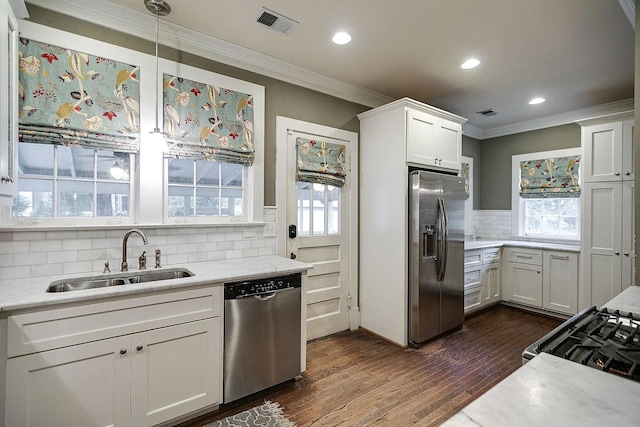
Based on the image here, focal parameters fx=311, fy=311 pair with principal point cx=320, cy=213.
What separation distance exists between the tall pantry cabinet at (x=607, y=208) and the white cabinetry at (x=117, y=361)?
3953mm

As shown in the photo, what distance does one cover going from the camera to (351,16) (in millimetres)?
2246

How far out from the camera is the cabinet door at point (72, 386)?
4.82 feet

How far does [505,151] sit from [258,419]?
198 inches

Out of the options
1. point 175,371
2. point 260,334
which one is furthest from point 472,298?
point 175,371

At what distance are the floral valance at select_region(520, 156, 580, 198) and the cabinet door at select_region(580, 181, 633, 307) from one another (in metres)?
0.84

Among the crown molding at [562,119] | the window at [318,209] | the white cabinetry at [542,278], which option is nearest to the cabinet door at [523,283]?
the white cabinetry at [542,278]

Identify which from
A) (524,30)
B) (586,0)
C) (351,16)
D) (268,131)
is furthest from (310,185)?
(586,0)

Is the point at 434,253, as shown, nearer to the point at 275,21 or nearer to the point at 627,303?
the point at 627,303

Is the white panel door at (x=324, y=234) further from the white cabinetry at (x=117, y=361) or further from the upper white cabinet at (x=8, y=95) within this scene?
the upper white cabinet at (x=8, y=95)

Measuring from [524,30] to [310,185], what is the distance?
85.7 inches

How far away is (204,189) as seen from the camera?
2648 millimetres

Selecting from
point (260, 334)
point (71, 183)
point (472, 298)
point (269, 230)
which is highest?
point (71, 183)

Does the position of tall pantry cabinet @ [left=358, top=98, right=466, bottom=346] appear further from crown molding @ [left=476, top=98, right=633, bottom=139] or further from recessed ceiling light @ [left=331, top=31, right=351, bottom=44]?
crown molding @ [left=476, top=98, right=633, bottom=139]

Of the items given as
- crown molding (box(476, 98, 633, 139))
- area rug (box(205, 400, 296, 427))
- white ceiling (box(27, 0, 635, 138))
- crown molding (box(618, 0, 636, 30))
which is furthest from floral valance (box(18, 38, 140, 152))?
crown molding (box(476, 98, 633, 139))
